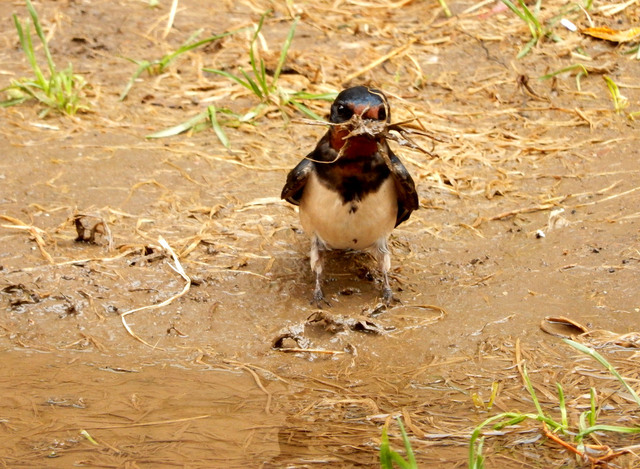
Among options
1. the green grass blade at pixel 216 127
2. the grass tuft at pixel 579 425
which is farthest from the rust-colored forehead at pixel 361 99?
the green grass blade at pixel 216 127

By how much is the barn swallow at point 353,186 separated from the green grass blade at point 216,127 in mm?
1674

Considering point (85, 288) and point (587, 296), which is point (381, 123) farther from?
point (85, 288)

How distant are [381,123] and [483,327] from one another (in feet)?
3.69

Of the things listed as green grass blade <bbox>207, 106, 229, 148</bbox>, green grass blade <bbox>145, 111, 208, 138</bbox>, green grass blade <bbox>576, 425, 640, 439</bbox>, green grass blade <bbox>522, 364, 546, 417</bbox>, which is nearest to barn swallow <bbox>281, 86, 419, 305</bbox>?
green grass blade <bbox>522, 364, 546, 417</bbox>

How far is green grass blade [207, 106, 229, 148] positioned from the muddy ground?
2.7 inches

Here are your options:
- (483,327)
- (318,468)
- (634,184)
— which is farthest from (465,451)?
(634,184)

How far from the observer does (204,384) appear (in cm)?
421

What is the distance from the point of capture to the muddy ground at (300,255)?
12.6 feet

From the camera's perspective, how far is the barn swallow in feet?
15.1

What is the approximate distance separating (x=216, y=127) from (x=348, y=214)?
2263mm

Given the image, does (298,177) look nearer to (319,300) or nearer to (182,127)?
(319,300)

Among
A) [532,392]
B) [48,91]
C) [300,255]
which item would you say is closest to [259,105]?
[48,91]

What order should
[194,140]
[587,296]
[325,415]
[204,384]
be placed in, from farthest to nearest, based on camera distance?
[194,140], [587,296], [204,384], [325,415]

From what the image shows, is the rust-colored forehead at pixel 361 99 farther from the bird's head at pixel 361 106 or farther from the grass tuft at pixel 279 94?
the grass tuft at pixel 279 94
